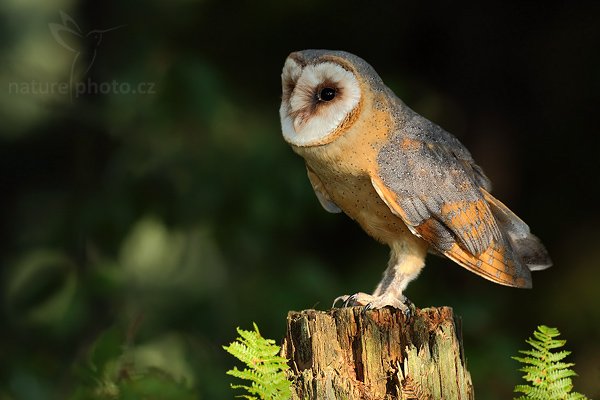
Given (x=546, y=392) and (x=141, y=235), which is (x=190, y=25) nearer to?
(x=141, y=235)

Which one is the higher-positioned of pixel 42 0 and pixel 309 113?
pixel 42 0

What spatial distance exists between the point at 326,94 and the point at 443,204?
574mm

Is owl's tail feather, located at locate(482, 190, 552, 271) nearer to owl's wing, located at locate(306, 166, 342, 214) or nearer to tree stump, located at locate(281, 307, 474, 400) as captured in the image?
owl's wing, located at locate(306, 166, 342, 214)

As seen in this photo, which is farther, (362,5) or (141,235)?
(362,5)

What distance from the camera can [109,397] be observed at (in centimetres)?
353

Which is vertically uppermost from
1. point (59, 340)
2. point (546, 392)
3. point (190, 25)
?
point (190, 25)

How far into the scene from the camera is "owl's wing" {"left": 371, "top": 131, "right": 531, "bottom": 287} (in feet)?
10.3

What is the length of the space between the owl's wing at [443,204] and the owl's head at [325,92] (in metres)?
0.20

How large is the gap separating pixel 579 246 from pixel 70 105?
3.02 meters

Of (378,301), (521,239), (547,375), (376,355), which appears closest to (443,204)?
(378,301)

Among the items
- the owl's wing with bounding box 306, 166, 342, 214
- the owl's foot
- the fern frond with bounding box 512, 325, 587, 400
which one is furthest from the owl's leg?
the fern frond with bounding box 512, 325, 587, 400

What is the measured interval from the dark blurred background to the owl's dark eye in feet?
5.27

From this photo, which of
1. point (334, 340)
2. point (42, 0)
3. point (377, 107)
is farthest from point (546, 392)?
point (42, 0)

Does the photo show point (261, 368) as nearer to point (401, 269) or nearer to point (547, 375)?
point (547, 375)
